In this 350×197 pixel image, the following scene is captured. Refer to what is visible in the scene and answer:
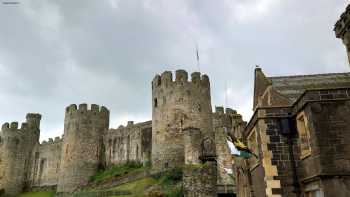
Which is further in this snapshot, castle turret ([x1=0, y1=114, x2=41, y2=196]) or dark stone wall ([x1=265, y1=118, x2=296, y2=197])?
castle turret ([x1=0, y1=114, x2=41, y2=196])

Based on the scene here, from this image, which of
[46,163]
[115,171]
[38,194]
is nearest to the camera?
[115,171]

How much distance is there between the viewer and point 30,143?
171 feet

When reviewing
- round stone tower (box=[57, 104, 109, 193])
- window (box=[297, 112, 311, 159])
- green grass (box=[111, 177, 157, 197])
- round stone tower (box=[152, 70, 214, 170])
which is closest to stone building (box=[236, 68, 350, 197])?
window (box=[297, 112, 311, 159])

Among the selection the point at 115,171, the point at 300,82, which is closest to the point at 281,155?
the point at 300,82

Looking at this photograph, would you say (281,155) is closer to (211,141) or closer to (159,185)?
(159,185)

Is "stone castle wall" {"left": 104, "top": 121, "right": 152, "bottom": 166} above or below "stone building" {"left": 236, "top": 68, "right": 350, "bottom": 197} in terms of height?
above

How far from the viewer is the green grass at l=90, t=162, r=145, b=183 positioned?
39381mm

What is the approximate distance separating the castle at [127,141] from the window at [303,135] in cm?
683

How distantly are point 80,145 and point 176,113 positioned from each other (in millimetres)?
13746

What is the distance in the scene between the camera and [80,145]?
41375mm

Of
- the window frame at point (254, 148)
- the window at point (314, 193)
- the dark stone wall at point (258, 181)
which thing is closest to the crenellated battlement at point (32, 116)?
the window frame at point (254, 148)

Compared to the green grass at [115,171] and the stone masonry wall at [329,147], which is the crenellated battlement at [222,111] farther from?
the stone masonry wall at [329,147]

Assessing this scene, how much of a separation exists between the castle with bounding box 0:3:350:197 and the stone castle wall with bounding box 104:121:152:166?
0.12 m

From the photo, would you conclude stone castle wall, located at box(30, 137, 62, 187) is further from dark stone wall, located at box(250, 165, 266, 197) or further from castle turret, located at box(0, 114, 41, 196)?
dark stone wall, located at box(250, 165, 266, 197)
